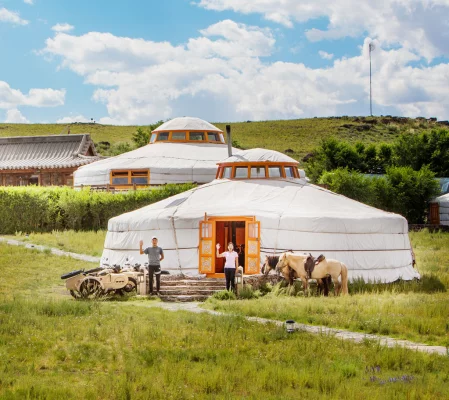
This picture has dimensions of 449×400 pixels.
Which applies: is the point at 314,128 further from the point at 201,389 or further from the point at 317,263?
the point at 201,389

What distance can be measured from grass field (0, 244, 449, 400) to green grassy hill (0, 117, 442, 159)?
5245 centimetres

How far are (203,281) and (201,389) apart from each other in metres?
8.13

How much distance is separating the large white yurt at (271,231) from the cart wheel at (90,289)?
236cm

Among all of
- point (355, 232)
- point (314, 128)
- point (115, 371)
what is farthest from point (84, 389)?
point (314, 128)

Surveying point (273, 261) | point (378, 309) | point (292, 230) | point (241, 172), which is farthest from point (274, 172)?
point (378, 309)

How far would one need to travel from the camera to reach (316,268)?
16297mm

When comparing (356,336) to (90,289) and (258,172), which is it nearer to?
(90,289)

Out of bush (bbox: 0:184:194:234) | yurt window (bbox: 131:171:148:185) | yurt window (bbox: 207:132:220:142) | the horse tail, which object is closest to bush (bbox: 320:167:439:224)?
yurt window (bbox: 207:132:220:142)

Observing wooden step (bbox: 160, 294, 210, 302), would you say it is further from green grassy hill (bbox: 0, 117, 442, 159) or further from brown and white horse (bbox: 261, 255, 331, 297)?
green grassy hill (bbox: 0, 117, 442, 159)

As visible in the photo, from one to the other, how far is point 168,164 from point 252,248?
573 inches

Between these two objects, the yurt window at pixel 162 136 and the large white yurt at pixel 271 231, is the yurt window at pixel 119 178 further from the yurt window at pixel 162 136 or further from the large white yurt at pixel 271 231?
the large white yurt at pixel 271 231

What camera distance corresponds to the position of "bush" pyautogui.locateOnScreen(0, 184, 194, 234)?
28.7 m

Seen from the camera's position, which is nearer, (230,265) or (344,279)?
(230,265)

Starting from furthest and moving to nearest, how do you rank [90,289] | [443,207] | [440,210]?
[440,210] < [443,207] < [90,289]
